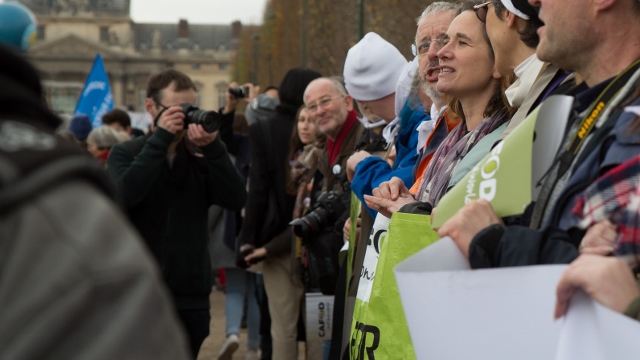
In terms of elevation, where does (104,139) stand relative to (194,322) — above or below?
above

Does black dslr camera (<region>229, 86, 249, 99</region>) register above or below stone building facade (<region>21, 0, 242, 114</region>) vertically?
above

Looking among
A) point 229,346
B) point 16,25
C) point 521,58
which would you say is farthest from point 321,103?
point 16,25

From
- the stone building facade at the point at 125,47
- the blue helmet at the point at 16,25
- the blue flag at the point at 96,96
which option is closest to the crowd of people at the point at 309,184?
the blue helmet at the point at 16,25

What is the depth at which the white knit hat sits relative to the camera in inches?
234

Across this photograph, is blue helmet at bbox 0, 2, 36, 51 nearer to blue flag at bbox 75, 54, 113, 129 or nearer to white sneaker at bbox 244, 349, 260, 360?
white sneaker at bbox 244, 349, 260, 360

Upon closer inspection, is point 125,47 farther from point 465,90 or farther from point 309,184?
point 465,90

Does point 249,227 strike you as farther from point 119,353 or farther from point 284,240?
point 119,353

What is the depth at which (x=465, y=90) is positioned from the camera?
389cm

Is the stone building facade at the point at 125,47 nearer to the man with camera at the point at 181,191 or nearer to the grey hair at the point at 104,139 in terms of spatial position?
the grey hair at the point at 104,139

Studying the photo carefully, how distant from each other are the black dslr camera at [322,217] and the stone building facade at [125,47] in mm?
117956

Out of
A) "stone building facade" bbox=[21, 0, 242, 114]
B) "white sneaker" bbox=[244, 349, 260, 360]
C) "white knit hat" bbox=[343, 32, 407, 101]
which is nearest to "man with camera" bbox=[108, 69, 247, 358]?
"white knit hat" bbox=[343, 32, 407, 101]

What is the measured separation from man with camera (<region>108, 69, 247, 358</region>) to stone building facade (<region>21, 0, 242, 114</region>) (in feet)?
388

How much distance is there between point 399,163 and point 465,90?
1.31 metres

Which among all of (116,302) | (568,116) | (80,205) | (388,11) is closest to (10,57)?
(80,205)
